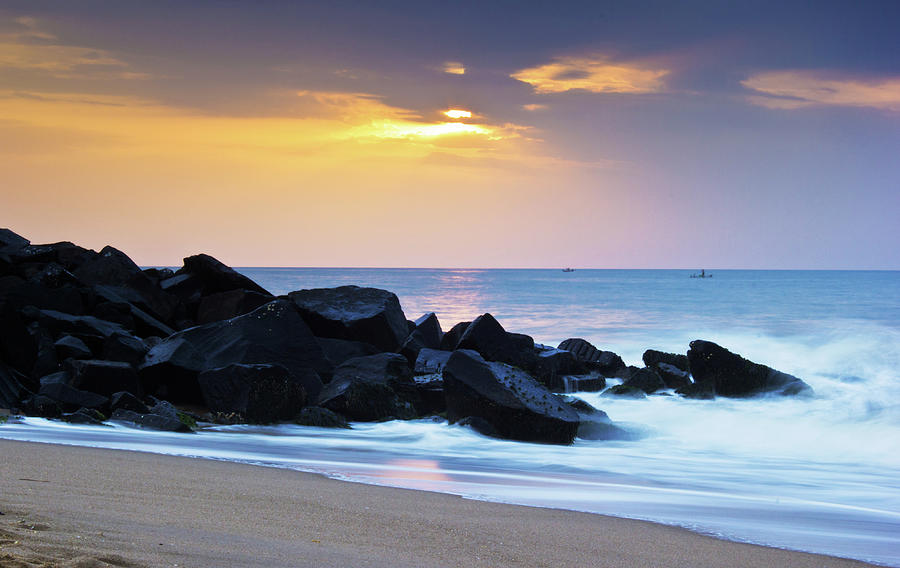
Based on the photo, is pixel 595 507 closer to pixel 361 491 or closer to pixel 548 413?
pixel 361 491

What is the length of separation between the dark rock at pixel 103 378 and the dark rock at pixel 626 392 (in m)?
8.33

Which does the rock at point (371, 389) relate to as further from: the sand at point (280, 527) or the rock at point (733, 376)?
the rock at point (733, 376)

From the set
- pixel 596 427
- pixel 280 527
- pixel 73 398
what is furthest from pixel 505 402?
pixel 280 527

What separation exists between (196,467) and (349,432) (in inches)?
151

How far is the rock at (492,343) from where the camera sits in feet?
47.2

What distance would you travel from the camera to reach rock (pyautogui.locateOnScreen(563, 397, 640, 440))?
35.1 feet

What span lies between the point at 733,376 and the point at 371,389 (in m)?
7.65

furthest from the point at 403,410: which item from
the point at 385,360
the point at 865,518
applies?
the point at 865,518

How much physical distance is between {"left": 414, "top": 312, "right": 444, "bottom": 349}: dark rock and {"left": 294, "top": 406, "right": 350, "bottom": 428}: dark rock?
4.96 meters

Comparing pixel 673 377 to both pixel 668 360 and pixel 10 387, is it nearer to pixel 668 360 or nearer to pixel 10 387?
pixel 668 360

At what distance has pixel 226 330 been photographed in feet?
37.0

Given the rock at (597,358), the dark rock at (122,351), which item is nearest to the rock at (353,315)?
the dark rock at (122,351)

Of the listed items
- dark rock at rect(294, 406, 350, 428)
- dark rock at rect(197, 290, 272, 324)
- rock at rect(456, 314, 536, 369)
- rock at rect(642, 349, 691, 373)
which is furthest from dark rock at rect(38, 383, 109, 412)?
rock at rect(642, 349, 691, 373)

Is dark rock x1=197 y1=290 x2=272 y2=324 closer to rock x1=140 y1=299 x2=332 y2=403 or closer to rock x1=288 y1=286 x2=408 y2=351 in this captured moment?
rock x1=288 y1=286 x2=408 y2=351
